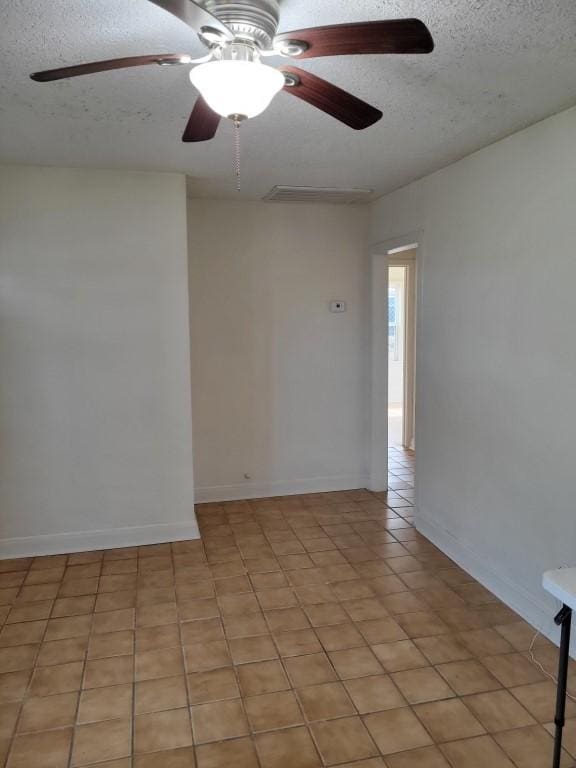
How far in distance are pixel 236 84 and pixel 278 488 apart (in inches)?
144

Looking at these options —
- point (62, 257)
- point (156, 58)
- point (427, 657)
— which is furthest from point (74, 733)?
point (62, 257)

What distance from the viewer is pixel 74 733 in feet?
6.90

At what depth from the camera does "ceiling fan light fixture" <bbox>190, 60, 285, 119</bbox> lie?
1453 millimetres

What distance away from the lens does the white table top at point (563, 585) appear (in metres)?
1.68

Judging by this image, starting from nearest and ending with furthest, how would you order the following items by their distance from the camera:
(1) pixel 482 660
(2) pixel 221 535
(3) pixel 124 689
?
(3) pixel 124 689 → (1) pixel 482 660 → (2) pixel 221 535

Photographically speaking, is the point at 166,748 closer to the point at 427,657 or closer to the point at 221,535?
the point at 427,657

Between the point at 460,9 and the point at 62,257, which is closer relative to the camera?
the point at 460,9

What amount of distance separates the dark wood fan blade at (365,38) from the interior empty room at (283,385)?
11 mm

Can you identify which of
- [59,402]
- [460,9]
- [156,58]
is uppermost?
[460,9]

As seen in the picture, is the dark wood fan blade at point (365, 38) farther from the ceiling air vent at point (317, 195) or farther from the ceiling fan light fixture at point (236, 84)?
the ceiling air vent at point (317, 195)

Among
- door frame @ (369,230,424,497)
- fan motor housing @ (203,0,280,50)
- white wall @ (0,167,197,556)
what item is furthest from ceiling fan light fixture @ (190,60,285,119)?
door frame @ (369,230,424,497)

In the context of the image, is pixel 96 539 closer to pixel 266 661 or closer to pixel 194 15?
pixel 266 661

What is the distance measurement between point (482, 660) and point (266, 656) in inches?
37.9

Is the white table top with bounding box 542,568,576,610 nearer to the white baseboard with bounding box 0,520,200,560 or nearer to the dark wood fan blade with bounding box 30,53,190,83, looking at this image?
the dark wood fan blade with bounding box 30,53,190,83
